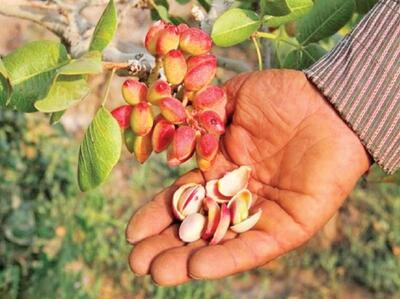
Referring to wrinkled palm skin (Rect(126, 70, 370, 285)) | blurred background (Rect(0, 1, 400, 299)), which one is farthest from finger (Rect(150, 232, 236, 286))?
blurred background (Rect(0, 1, 400, 299))

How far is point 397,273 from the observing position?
111 inches

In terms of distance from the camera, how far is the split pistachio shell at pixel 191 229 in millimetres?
1087

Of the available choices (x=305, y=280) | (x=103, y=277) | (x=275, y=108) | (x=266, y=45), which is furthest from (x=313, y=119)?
(x=305, y=280)

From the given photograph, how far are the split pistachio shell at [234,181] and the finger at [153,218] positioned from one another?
0.21ft

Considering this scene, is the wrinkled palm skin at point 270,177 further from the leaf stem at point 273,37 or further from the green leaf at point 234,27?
the green leaf at point 234,27

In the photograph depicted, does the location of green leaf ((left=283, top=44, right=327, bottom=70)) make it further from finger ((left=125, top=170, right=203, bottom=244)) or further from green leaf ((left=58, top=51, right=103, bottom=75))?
green leaf ((left=58, top=51, right=103, bottom=75))

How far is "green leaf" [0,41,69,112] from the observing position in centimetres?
85

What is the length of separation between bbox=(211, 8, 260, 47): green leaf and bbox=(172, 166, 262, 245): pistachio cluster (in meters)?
0.21

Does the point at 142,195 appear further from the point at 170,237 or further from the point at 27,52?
the point at 27,52

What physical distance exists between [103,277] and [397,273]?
3.24 ft

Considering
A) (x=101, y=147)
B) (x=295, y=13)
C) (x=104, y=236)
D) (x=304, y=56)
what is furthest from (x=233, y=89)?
(x=104, y=236)

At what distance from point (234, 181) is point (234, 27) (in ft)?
A: 0.77

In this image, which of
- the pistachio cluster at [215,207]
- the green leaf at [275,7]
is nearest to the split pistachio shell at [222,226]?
the pistachio cluster at [215,207]

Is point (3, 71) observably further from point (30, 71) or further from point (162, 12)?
point (162, 12)
